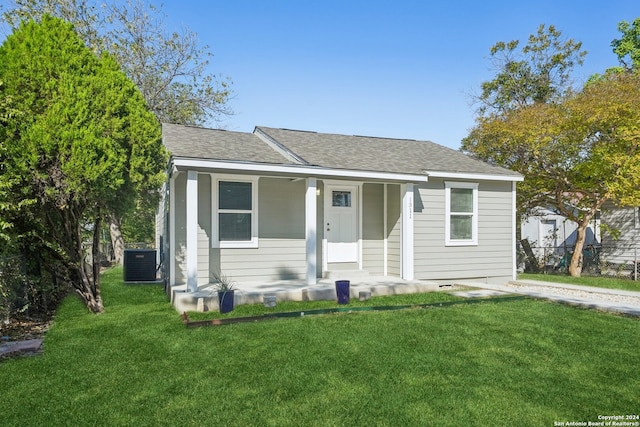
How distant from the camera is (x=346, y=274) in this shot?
10062 millimetres

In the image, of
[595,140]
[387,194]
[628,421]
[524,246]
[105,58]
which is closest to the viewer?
[628,421]

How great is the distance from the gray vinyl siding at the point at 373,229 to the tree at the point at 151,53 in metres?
11.2

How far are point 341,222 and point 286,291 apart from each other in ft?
9.76

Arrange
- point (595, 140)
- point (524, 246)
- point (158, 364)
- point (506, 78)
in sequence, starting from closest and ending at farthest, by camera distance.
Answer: point (158, 364) → point (595, 140) → point (524, 246) → point (506, 78)

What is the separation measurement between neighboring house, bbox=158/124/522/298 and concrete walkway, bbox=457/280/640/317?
0.76 m

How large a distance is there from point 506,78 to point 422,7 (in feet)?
32.9

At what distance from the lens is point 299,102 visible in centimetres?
1752

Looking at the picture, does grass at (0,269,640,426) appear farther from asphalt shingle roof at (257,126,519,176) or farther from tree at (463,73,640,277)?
tree at (463,73,640,277)

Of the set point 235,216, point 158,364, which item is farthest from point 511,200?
point 158,364

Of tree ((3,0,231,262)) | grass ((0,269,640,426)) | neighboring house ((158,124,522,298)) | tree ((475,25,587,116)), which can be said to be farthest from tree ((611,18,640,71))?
grass ((0,269,640,426))

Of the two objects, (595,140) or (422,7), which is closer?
(595,140)

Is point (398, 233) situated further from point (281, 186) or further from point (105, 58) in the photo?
point (105, 58)

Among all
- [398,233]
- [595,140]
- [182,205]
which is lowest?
[398,233]

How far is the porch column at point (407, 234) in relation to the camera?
9586mm
